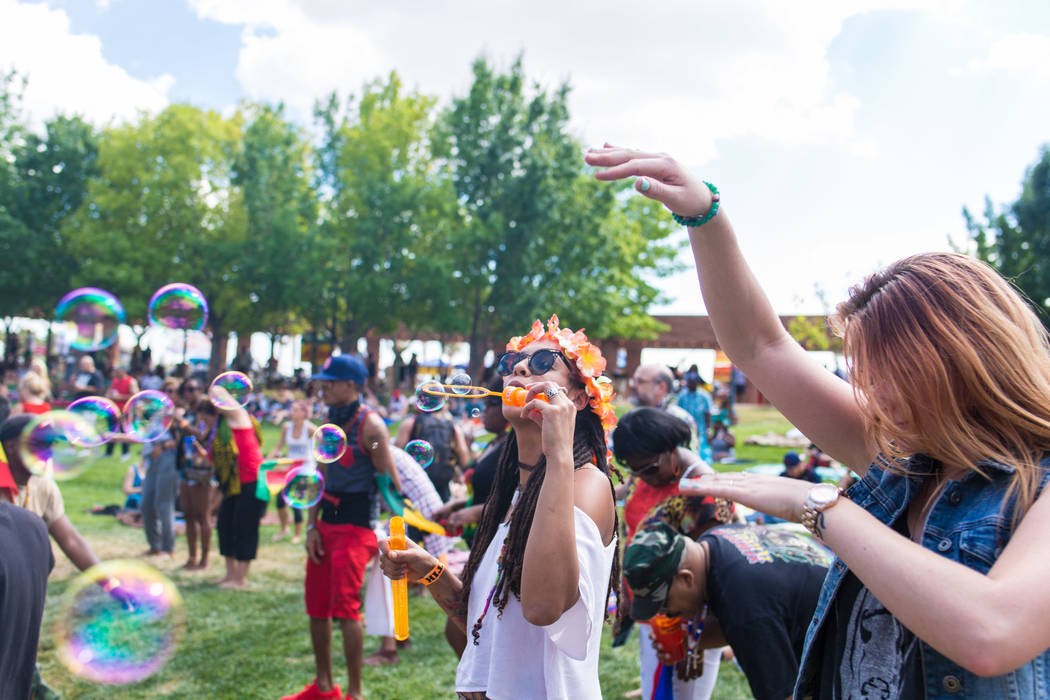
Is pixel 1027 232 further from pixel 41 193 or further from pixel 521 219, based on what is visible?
pixel 41 193

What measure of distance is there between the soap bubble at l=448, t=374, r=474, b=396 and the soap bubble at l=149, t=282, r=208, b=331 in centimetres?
362

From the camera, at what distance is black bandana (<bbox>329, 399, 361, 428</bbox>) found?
4602 mm

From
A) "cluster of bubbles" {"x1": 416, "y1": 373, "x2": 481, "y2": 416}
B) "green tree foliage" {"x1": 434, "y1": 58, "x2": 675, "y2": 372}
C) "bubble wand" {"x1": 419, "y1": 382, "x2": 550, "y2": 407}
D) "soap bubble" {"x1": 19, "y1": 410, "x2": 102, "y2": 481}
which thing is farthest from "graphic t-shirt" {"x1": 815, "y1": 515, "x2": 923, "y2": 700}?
"green tree foliage" {"x1": 434, "y1": 58, "x2": 675, "y2": 372}

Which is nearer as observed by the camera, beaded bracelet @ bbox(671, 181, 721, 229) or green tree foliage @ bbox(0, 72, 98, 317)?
beaded bracelet @ bbox(671, 181, 721, 229)

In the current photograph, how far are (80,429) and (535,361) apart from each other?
2.90 metres

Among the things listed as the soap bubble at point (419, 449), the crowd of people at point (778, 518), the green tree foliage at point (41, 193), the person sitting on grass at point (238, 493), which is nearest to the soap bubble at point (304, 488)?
the crowd of people at point (778, 518)

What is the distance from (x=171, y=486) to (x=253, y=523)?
1541 mm

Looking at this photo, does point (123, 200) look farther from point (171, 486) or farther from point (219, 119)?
point (171, 486)

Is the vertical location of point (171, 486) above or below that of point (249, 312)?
below

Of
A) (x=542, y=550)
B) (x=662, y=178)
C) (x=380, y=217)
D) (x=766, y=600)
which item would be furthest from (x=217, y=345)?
(x=662, y=178)

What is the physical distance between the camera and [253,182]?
86.3 ft

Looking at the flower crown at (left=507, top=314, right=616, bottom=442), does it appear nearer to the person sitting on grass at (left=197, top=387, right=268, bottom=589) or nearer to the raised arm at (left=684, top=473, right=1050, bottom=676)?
the raised arm at (left=684, top=473, right=1050, bottom=676)

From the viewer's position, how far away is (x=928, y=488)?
1364mm

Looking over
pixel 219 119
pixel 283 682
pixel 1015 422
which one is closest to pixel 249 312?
pixel 219 119
